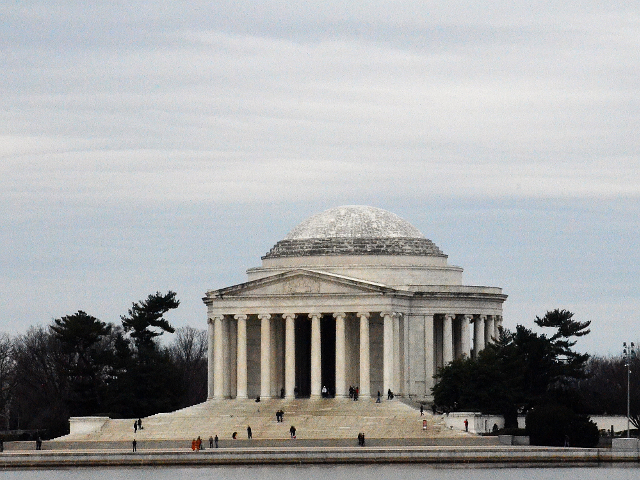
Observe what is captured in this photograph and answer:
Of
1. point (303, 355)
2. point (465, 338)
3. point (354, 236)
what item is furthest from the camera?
point (303, 355)

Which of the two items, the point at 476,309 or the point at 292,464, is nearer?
the point at 292,464

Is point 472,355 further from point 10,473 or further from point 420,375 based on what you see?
point 10,473

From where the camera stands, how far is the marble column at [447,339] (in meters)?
152

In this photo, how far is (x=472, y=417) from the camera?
136000mm

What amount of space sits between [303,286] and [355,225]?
828 centimetres

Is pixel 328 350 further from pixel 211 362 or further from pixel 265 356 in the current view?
pixel 211 362

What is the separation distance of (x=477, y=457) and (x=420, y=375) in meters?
29.5

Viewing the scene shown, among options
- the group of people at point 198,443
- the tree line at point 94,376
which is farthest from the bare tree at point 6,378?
the group of people at point 198,443

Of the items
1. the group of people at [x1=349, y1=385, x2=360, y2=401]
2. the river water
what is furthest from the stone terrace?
the river water

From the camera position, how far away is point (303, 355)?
156500 mm

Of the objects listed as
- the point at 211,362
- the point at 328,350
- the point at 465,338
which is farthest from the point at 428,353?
the point at 211,362

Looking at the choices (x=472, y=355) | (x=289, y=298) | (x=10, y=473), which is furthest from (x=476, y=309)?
(x=10, y=473)

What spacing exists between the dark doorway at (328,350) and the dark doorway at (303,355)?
43.6 inches

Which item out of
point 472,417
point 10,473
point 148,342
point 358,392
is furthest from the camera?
point 148,342
